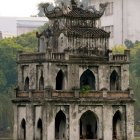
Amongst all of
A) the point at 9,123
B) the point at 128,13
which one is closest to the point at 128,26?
the point at 128,13

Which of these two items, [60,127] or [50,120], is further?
[60,127]

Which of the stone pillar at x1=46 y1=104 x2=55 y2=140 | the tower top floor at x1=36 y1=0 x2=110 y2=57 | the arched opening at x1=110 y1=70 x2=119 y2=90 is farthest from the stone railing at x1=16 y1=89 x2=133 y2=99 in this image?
the tower top floor at x1=36 y1=0 x2=110 y2=57

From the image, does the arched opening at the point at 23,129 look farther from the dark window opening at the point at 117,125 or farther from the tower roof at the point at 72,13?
the tower roof at the point at 72,13

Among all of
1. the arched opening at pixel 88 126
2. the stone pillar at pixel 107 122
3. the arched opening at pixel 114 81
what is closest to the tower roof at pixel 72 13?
the arched opening at pixel 114 81

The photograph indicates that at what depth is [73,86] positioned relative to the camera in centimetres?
6906

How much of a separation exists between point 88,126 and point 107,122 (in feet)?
5.15

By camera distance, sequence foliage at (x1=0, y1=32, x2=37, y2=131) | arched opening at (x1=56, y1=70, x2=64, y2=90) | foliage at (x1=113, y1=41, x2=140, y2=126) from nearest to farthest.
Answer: arched opening at (x1=56, y1=70, x2=64, y2=90), foliage at (x1=0, y1=32, x2=37, y2=131), foliage at (x1=113, y1=41, x2=140, y2=126)

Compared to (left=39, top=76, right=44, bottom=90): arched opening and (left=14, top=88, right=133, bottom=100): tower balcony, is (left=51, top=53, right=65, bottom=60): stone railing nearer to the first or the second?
(left=39, top=76, right=44, bottom=90): arched opening

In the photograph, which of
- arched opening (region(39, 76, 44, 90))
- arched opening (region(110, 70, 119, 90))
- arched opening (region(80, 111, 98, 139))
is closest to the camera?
arched opening (region(39, 76, 44, 90))

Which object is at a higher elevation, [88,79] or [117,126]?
[88,79]

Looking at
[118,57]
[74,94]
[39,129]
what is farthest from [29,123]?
[118,57]

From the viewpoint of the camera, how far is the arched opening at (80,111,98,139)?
230ft

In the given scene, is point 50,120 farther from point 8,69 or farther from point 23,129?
point 8,69

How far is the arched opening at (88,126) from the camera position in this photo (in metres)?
70.2
